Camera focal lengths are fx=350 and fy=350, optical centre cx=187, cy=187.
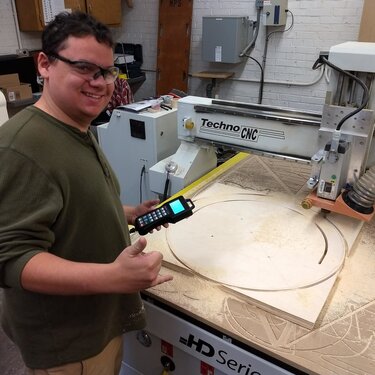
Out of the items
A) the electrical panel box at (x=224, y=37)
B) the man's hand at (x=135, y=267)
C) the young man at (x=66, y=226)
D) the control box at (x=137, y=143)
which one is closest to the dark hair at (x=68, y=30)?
the young man at (x=66, y=226)

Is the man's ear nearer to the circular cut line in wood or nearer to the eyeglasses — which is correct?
the eyeglasses

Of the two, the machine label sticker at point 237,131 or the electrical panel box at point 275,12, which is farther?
the electrical panel box at point 275,12

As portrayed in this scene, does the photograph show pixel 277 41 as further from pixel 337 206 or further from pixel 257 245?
pixel 257 245

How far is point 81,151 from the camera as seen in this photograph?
2.58ft

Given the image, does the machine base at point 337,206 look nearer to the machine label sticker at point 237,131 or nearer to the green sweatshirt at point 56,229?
the machine label sticker at point 237,131

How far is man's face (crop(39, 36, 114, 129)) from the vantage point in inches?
28.6

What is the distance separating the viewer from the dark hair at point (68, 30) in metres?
0.73

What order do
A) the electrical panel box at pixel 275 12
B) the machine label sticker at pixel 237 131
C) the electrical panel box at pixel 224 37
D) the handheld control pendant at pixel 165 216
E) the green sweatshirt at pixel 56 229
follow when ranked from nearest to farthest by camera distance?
the green sweatshirt at pixel 56 229, the handheld control pendant at pixel 165 216, the machine label sticker at pixel 237 131, the electrical panel box at pixel 275 12, the electrical panel box at pixel 224 37

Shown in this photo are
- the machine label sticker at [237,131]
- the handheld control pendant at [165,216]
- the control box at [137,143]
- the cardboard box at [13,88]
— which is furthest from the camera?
the cardboard box at [13,88]

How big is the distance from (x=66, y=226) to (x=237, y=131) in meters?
0.84

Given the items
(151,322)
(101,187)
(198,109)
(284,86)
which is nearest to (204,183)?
(198,109)

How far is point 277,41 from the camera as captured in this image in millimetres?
3582

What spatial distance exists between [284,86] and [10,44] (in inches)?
117

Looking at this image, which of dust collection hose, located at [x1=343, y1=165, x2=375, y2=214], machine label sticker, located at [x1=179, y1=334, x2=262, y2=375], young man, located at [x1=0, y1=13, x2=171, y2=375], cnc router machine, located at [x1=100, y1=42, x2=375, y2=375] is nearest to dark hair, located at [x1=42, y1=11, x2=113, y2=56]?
young man, located at [x1=0, y1=13, x2=171, y2=375]
